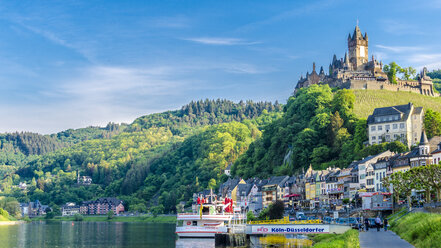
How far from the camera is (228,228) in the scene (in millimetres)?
65500

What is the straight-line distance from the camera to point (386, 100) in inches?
5714

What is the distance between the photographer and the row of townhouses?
8756 cm

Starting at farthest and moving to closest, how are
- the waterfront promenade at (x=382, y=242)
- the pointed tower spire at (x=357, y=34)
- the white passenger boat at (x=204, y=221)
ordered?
1. the pointed tower spire at (x=357, y=34)
2. the white passenger boat at (x=204, y=221)
3. the waterfront promenade at (x=382, y=242)

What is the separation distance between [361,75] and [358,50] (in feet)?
43.5

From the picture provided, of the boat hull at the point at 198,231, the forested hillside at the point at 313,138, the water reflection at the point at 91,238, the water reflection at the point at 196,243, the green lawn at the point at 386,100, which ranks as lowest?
the water reflection at the point at 91,238

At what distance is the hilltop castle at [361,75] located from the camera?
151 m

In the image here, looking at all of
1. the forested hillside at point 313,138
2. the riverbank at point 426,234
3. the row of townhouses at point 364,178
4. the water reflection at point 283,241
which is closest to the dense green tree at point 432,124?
the row of townhouses at point 364,178

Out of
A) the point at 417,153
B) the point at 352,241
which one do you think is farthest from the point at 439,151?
the point at 352,241

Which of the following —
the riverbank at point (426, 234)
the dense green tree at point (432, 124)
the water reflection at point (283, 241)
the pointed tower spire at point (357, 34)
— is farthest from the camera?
the pointed tower spire at point (357, 34)

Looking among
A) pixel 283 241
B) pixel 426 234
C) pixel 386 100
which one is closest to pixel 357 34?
pixel 386 100

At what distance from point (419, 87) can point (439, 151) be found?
76492mm

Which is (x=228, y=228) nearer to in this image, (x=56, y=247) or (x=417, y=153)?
(x=56, y=247)

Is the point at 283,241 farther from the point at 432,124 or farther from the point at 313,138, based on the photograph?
the point at 313,138

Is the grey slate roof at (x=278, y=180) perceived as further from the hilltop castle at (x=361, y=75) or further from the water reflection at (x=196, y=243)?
the water reflection at (x=196, y=243)
